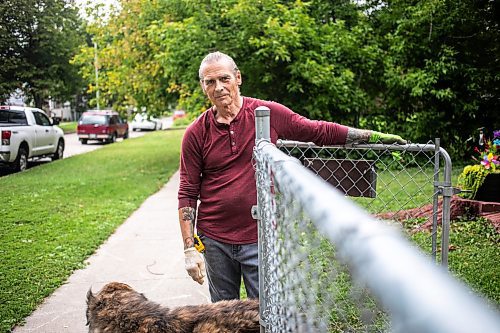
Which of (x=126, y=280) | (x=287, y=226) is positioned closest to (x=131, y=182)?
(x=126, y=280)

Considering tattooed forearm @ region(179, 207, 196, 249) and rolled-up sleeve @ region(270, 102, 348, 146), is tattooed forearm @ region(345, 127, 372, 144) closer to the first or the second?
rolled-up sleeve @ region(270, 102, 348, 146)

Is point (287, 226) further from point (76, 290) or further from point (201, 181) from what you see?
point (76, 290)

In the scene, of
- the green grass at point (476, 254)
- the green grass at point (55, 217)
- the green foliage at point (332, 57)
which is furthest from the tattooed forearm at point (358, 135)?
the green foliage at point (332, 57)

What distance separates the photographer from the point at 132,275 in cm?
561

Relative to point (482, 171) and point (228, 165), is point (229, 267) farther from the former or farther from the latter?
point (482, 171)

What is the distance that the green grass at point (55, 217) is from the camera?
205 inches

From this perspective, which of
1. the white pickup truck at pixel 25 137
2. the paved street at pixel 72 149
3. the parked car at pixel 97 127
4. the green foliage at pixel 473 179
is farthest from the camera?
the parked car at pixel 97 127

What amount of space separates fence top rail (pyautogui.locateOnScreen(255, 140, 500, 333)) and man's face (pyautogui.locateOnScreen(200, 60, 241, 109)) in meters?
2.05

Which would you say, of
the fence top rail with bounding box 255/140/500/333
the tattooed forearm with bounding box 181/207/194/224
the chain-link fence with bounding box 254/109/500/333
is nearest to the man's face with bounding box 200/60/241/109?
the tattooed forearm with bounding box 181/207/194/224

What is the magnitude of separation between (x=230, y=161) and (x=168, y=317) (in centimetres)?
88

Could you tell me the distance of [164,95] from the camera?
1645 centimetres

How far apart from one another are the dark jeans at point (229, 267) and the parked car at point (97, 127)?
26108 mm

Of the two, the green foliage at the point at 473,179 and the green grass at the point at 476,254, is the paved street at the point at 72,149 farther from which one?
the green grass at the point at 476,254

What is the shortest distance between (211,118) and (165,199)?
775cm
